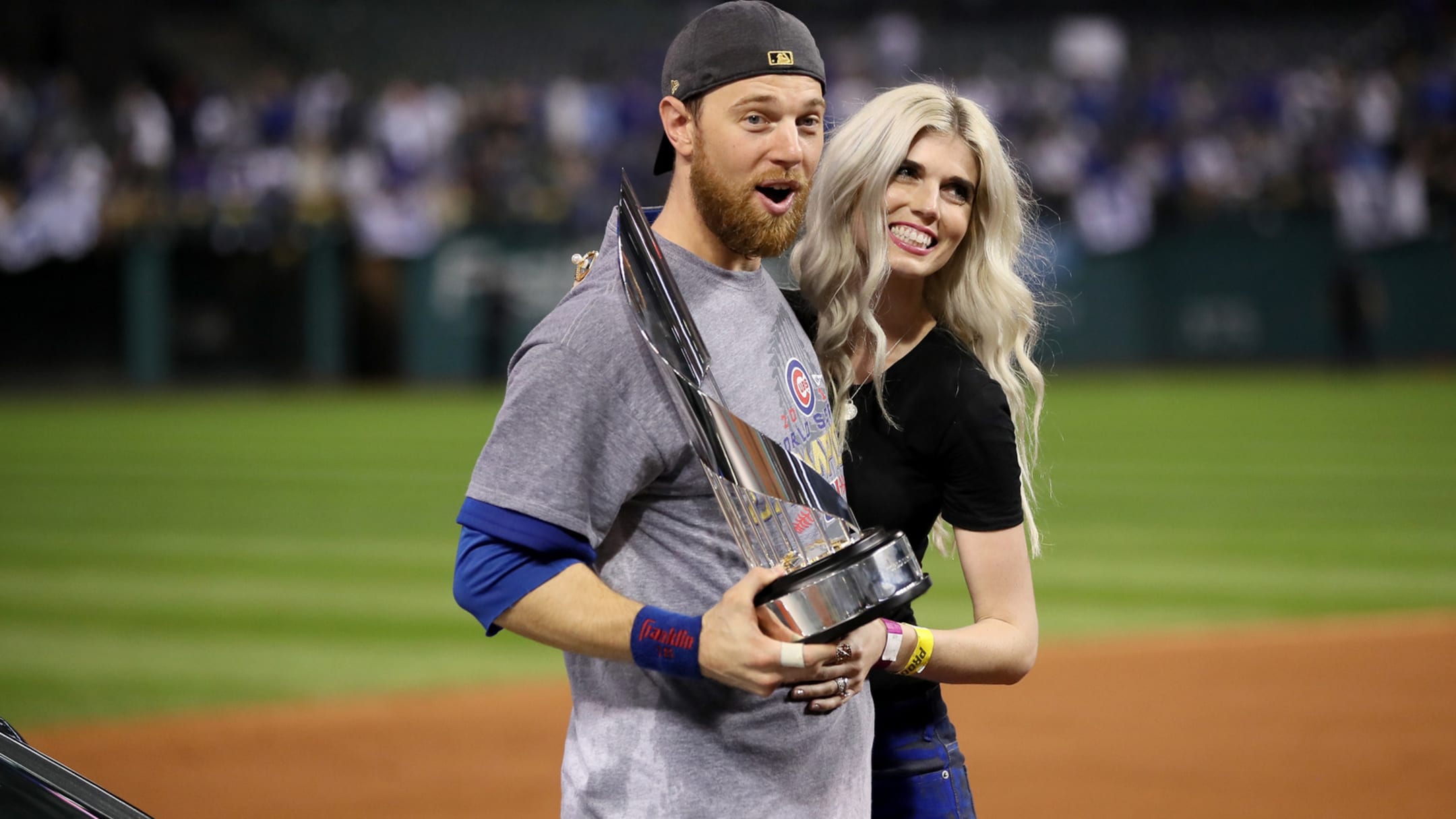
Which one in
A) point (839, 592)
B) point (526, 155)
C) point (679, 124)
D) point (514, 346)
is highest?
point (526, 155)

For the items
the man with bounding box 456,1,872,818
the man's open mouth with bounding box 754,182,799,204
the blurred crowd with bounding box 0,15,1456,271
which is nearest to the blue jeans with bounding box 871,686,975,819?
the man with bounding box 456,1,872,818

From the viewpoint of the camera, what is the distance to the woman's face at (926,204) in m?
2.96

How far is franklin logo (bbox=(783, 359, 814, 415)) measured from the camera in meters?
2.41

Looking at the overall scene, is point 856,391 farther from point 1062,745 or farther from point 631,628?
point 1062,745

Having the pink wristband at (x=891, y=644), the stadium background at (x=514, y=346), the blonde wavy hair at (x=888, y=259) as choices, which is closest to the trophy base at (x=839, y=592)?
the pink wristband at (x=891, y=644)

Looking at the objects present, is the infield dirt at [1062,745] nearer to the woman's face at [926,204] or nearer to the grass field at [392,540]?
the grass field at [392,540]

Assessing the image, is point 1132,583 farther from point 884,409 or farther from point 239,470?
point 239,470

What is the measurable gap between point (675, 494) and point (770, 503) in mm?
176

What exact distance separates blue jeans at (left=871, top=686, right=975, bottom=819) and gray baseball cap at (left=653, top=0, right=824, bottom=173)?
1308 millimetres

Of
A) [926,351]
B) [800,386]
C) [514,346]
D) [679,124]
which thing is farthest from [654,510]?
[514,346]

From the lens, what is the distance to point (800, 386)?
244cm

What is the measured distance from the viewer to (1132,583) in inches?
368

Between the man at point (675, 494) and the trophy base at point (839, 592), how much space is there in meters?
0.05

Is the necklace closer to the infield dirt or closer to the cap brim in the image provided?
the cap brim
